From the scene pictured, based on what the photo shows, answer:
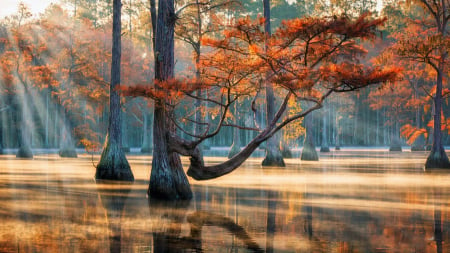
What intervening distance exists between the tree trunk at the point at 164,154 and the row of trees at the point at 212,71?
0.03m

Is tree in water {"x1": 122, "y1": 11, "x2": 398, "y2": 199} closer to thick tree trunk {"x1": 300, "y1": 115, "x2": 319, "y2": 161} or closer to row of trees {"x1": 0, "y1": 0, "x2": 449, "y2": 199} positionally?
row of trees {"x1": 0, "y1": 0, "x2": 449, "y2": 199}

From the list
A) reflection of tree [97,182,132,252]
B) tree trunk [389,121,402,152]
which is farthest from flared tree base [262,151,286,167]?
tree trunk [389,121,402,152]

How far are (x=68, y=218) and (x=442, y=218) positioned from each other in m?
8.03

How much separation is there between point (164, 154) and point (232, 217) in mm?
3982

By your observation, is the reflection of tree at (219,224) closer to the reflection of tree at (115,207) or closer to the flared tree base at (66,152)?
the reflection of tree at (115,207)

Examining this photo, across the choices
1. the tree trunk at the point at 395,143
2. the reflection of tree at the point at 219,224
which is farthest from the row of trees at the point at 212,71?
the reflection of tree at the point at 219,224

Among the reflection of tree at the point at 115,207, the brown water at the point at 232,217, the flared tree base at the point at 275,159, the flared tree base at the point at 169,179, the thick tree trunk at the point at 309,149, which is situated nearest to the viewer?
the brown water at the point at 232,217

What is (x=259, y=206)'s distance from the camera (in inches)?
593

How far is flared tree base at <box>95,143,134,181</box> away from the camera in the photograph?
22547mm

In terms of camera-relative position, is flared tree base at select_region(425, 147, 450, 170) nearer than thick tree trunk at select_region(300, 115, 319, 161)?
Yes

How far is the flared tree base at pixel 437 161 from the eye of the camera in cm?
2962

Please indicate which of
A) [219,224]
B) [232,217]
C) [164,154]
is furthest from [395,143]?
[219,224]

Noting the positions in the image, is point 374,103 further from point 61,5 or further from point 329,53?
point 329,53

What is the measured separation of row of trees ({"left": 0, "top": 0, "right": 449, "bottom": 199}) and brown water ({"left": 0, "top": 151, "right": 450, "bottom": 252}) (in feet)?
6.22
